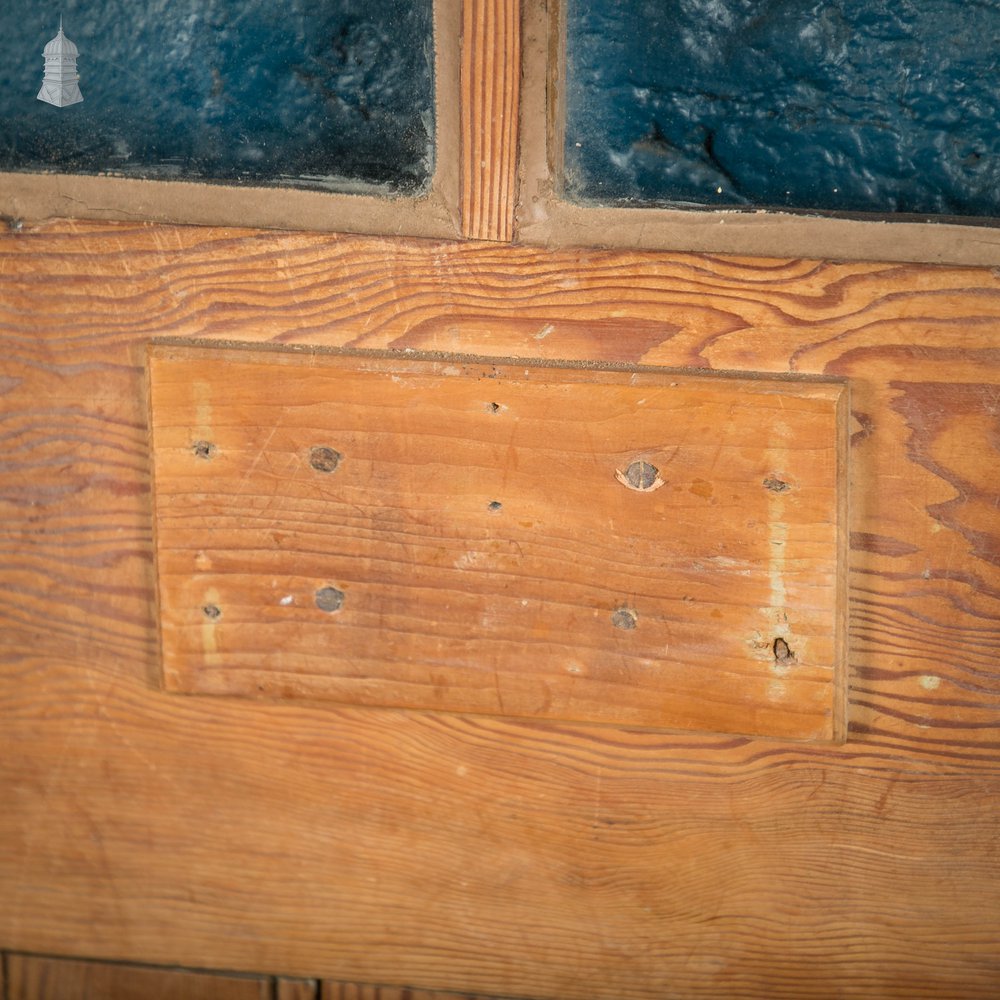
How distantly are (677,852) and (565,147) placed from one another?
81 cm

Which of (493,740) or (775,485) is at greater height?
(775,485)

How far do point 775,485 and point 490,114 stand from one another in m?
0.50

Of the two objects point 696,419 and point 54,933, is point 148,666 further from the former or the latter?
point 696,419

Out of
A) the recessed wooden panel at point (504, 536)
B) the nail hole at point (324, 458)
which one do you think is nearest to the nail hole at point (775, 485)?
the recessed wooden panel at point (504, 536)

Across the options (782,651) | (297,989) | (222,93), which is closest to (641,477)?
(782,651)

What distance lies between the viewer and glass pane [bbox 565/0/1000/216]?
96cm

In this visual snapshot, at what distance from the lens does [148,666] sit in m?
1.08

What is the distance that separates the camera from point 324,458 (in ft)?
3.31

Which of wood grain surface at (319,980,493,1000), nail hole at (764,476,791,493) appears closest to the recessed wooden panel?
nail hole at (764,476,791,493)

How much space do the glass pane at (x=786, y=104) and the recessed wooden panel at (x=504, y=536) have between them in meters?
0.22

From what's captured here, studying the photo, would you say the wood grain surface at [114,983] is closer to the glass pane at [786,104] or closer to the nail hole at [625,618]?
the nail hole at [625,618]

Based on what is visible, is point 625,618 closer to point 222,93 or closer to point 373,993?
point 373,993

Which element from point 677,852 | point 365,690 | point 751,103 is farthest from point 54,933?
point 751,103

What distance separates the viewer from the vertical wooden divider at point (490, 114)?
938 mm
